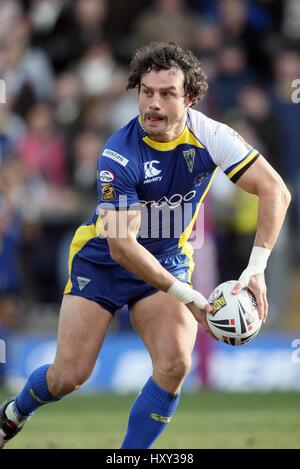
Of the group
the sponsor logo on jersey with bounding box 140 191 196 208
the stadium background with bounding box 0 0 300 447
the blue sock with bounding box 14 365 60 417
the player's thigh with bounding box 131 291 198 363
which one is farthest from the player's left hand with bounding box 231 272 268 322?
the stadium background with bounding box 0 0 300 447

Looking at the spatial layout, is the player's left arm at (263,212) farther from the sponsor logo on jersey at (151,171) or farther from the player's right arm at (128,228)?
the sponsor logo on jersey at (151,171)

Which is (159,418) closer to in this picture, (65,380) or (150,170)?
(65,380)

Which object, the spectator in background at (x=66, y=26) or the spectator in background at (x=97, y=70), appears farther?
the spectator in background at (x=66, y=26)

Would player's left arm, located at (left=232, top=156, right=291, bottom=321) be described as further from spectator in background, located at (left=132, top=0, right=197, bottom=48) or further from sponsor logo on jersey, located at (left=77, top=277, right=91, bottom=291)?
spectator in background, located at (left=132, top=0, right=197, bottom=48)

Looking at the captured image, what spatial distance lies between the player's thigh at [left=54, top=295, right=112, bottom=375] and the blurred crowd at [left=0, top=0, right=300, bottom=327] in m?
5.73

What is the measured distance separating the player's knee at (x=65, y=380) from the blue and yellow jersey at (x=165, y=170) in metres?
0.96

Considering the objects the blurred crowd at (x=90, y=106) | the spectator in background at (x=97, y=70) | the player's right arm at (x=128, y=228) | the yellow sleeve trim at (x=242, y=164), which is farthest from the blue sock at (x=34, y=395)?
the spectator in background at (x=97, y=70)

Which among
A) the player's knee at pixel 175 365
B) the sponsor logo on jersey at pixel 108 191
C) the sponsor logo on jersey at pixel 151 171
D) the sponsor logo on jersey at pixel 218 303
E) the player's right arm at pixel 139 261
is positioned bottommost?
the player's knee at pixel 175 365

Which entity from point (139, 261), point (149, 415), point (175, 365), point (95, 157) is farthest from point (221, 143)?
point (95, 157)

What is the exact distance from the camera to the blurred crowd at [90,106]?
1340cm

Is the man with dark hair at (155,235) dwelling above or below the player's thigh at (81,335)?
above

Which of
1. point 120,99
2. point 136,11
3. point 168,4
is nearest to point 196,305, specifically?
point 120,99

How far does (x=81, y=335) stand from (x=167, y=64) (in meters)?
1.85

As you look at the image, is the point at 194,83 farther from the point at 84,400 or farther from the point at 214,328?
the point at 84,400
